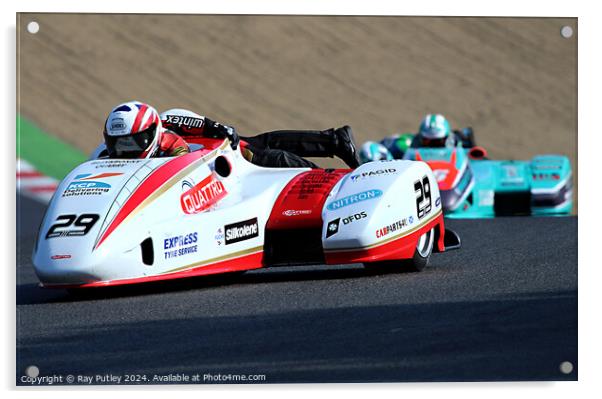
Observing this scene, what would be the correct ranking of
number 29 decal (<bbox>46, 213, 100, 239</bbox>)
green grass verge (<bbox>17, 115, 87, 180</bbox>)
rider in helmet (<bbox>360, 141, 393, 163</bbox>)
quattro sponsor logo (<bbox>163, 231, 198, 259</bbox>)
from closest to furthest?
number 29 decal (<bbox>46, 213, 100, 239</bbox>)
quattro sponsor logo (<bbox>163, 231, 198, 259</bbox>)
rider in helmet (<bbox>360, 141, 393, 163</bbox>)
green grass verge (<bbox>17, 115, 87, 180</bbox>)

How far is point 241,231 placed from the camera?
9.42 m

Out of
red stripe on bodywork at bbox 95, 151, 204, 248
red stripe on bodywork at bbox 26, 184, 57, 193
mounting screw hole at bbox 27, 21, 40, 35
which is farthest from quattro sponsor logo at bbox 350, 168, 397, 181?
red stripe on bodywork at bbox 26, 184, 57, 193

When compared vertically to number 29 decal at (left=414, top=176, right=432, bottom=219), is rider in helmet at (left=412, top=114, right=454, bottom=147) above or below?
above

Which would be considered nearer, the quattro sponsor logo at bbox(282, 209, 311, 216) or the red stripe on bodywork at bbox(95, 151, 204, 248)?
the red stripe on bodywork at bbox(95, 151, 204, 248)

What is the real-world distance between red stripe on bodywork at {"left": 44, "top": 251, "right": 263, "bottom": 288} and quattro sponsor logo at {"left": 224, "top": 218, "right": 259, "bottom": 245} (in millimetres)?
121

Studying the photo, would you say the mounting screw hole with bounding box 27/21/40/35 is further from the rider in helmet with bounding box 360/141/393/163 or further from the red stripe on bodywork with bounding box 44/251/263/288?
the rider in helmet with bounding box 360/141/393/163

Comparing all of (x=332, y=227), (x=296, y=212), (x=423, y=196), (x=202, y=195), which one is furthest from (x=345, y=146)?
(x=202, y=195)

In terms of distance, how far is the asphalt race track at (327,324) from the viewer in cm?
680

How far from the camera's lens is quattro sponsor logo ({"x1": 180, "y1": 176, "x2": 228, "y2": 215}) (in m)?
9.19

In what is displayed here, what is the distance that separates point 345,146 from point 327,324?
9.79ft

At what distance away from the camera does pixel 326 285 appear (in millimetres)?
9320

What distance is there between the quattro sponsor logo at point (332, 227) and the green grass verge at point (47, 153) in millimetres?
8148

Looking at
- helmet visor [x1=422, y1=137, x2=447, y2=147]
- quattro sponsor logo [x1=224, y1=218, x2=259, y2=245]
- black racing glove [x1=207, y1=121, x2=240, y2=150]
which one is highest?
helmet visor [x1=422, y1=137, x2=447, y2=147]

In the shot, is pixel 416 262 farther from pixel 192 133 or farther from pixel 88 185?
pixel 88 185
